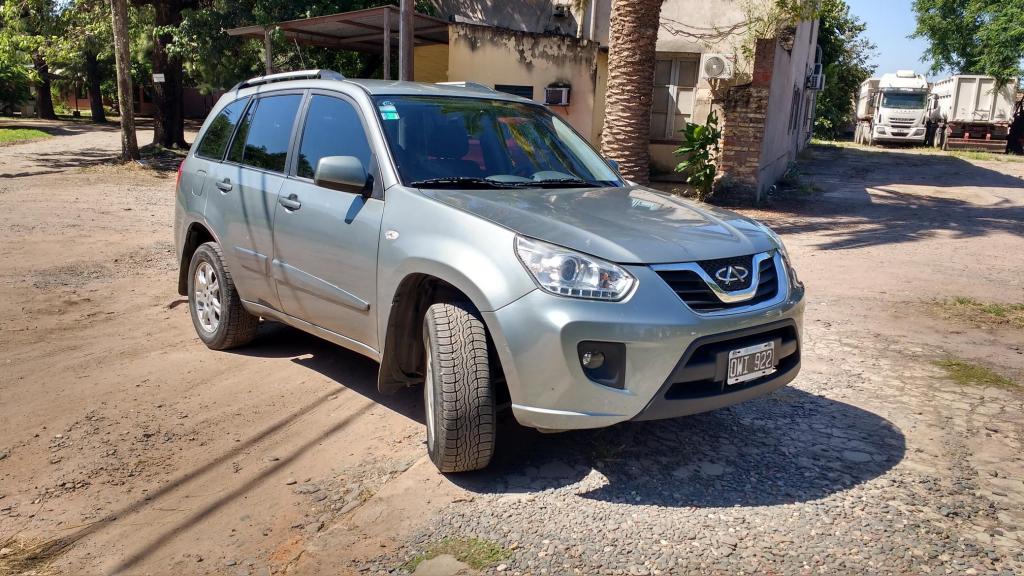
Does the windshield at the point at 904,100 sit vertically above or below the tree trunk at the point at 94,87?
above

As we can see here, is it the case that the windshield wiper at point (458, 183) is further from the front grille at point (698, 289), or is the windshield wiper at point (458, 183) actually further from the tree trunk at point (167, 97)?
the tree trunk at point (167, 97)

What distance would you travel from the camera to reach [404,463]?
4.12 m

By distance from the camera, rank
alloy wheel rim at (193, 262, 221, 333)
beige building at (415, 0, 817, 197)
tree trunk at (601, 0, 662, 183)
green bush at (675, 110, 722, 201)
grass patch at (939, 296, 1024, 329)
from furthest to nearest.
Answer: beige building at (415, 0, 817, 197) < green bush at (675, 110, 722, 201) < tree trunk at (601, 0, 662, 183) < grass patch at (939, 296, 1024, 329) < alloy wheel rim at (193, 262, 221, 333)

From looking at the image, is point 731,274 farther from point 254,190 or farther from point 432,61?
point 432,61

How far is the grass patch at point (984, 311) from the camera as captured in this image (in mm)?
6992

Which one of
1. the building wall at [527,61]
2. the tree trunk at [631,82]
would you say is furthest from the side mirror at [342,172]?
the building wall at [527,61]

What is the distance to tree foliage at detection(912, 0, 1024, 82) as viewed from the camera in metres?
34.8

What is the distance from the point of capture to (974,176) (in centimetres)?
2148

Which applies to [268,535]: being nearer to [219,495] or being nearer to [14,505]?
[219,495]

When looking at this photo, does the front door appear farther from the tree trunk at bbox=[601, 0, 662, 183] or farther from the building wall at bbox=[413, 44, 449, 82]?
the building wall at bbox=[413, 44, 449, 82]

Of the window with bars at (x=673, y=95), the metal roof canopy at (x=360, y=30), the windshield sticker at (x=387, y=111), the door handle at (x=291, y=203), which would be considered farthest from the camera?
the window with bars at (x=673, y=95)

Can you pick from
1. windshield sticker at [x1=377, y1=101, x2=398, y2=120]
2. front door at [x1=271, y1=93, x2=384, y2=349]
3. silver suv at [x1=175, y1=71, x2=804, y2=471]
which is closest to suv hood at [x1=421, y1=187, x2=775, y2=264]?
silver suv at [x1=175, y1=71, x2=804, y2=471]

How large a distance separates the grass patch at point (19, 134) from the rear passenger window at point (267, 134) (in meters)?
23.6

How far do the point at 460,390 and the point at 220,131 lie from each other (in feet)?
11.2
